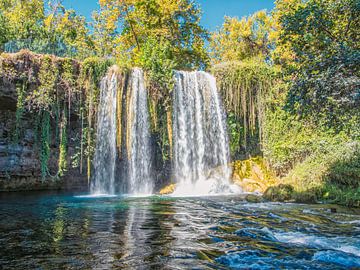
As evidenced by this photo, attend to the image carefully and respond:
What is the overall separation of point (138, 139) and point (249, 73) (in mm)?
7568

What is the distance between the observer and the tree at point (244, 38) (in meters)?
30.2

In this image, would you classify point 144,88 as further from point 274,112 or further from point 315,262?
point 315,262

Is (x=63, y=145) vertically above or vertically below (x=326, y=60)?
below

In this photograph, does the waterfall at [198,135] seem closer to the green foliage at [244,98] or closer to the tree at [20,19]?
the green foliage at [244,98]

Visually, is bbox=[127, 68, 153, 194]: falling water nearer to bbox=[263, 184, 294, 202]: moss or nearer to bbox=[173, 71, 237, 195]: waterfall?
bbox=[173, 71, 237, 195]: waterfall

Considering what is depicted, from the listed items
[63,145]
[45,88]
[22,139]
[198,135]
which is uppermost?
[45,88]

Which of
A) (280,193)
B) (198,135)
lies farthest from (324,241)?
(198,135)

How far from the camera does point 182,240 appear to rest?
4.94 m

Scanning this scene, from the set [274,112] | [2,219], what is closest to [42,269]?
[2,219]

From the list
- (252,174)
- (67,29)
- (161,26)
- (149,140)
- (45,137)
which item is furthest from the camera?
(67,29)

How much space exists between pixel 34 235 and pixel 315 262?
4219 mm

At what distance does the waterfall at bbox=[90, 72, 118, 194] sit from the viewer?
1527cm

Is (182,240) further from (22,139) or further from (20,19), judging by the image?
(20,19)

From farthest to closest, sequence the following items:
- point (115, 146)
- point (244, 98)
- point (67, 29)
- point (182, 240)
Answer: point (67, 29)
point (244, 98)
point (115, 146)
point (182, 240)
